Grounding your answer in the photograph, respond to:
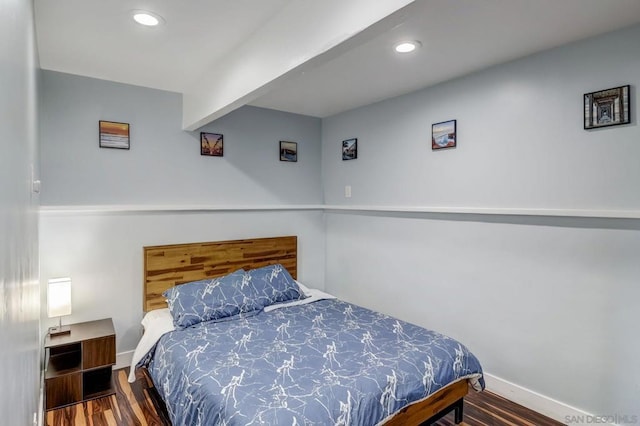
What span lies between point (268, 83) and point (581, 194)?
1.99m

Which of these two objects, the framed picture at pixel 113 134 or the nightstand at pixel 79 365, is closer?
the nightstand at pixel 79 365

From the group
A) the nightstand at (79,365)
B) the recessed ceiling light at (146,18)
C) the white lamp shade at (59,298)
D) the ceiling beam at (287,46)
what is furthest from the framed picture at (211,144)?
the nightstand at (79,365)

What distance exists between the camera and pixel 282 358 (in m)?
2.12

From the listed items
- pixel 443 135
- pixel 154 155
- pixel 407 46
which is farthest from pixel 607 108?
pixel 154 155

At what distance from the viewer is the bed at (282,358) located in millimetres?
1714

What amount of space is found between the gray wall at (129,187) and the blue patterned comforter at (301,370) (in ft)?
2.78

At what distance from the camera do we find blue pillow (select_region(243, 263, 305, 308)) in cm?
309

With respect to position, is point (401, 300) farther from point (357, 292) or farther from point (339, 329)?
point (339, 329)

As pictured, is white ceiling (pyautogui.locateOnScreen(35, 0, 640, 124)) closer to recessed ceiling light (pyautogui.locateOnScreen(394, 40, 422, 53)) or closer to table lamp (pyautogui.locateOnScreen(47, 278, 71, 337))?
recessed ceiling light (pyautogui.locateOnScreen(394, 40, 422, 53))

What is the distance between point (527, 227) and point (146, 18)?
2671mm

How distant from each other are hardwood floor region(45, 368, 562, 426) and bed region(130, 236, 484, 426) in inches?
7.5

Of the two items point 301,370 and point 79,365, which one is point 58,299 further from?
point 301,370

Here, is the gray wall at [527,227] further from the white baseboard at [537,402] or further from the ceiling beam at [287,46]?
the ceiling beam at [287,46]

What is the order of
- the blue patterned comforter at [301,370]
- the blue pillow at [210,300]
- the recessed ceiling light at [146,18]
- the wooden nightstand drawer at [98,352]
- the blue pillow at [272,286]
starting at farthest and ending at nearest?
the blue pillow at [272,286] → the blue pillow at [210,300] → the wooden nightstand drawer at [98,352] → the recessed ceiling light at [146,18] → the blue patterned comforter at [301,370]
